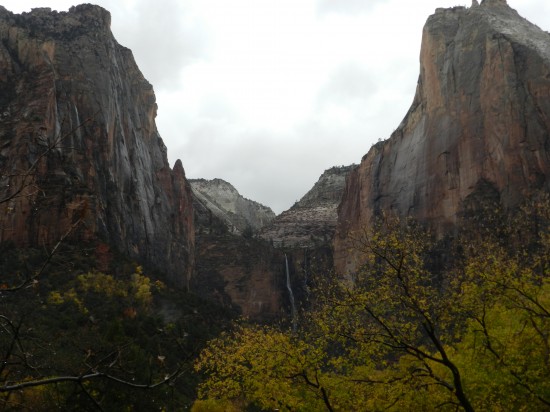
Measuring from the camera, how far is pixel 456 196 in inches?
2739

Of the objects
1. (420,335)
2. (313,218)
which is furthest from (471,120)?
(313,218)

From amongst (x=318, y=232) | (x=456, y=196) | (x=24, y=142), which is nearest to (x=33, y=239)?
(x=24, y=142)

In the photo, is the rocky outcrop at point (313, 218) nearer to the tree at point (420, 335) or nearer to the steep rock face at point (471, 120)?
the steep rock face at point (471, 120)

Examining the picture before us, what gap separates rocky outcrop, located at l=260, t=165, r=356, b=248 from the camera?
129500mm

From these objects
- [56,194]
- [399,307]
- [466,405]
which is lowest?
A: [466,405]

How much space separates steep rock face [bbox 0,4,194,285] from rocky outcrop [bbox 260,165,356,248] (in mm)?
28390

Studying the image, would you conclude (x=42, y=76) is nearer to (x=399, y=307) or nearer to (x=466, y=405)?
(x=399, y=307)

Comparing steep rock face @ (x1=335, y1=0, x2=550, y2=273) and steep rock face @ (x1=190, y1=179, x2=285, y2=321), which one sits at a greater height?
steep rock face @ (x1=335, y1=0, x2=550, y2=273)

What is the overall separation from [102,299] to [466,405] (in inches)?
1805

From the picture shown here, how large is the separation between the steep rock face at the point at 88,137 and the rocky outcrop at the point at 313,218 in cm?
2839

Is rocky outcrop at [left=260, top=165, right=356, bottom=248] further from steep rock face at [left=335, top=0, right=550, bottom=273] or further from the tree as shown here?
the tree

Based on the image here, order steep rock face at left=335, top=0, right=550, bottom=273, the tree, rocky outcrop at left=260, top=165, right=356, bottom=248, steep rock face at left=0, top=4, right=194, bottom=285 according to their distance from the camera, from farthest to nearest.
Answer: rocky outcrop at left=260, top=165, right=356, bottom=248
steep rock face at left=335, top=0, right=550, bottom=273
steep rock face at left=0, top=4, right=194, bottom=285
the tree

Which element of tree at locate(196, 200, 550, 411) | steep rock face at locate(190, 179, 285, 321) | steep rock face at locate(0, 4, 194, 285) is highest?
steep rock face at locate(0, 4, 194, 285)

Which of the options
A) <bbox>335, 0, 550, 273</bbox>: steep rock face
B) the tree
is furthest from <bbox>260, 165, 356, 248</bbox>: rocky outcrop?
the tree
